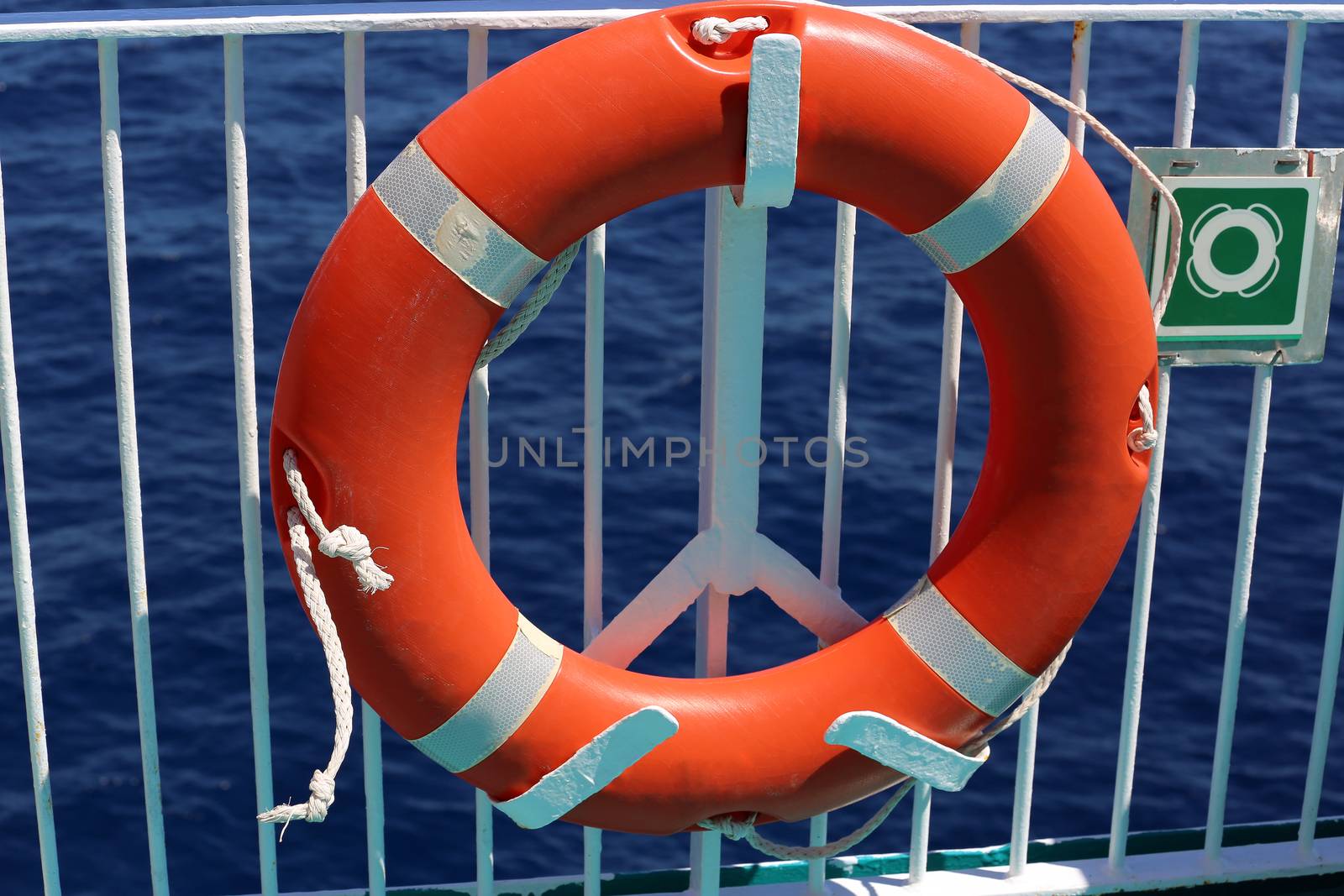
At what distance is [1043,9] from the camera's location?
82.0 inches

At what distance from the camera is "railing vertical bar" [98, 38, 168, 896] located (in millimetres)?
1979

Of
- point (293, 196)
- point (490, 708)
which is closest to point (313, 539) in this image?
point (490, 708)

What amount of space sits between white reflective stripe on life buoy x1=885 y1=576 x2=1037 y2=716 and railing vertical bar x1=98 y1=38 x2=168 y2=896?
904 millimetres

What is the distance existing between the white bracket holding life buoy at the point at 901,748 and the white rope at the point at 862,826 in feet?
0.17

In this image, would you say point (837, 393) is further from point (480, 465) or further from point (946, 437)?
point (480, 465)

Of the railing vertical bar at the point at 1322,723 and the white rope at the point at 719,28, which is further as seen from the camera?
the railing vertical bar at the point at 1322,723

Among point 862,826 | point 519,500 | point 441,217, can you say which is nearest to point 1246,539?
point 862,826

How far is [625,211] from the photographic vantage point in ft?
6.16

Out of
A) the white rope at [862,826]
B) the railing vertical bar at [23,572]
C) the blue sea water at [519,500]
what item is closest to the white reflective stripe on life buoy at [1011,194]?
the white rope at [862,826]

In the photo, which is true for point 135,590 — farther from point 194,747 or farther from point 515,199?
point 194,747

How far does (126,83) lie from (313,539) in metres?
5.16

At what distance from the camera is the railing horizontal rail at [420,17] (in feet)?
6.38

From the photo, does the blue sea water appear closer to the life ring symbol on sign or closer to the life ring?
the life ring

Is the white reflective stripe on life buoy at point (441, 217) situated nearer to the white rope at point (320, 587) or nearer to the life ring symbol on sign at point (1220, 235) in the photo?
the white rope at point (320, 587)
